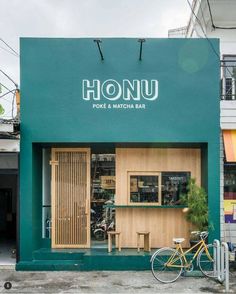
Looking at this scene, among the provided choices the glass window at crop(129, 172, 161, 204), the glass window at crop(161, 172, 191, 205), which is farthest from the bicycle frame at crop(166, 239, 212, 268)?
the glass window at crop(129, 172, 161, 204)

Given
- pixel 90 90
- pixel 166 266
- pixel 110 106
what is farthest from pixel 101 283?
pixel 90 90

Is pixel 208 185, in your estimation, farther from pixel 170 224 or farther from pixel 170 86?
pixel 170 86

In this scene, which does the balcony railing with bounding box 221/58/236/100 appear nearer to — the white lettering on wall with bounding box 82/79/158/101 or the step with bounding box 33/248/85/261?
the white lettering on wall with bounding box 82/79/158/101

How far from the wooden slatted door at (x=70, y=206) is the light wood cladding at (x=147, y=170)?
0.89 metres

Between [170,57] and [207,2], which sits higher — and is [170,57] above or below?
below

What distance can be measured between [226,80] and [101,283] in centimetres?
657

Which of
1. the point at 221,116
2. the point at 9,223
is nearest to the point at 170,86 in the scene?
Result: the point at 221,116

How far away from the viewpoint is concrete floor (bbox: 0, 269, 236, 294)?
9.28 metres

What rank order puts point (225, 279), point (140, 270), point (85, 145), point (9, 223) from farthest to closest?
point (9, 223)
point (85, 145)
point (140, 270)
point (225, 279)

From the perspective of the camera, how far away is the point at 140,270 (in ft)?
35.9

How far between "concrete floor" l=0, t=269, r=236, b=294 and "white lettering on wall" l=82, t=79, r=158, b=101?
14.5ft

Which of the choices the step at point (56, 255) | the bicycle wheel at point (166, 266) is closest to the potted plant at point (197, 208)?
the bicycle wheel at point (166, 266)

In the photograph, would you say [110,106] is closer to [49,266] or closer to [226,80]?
[226,80]

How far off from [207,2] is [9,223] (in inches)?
467
